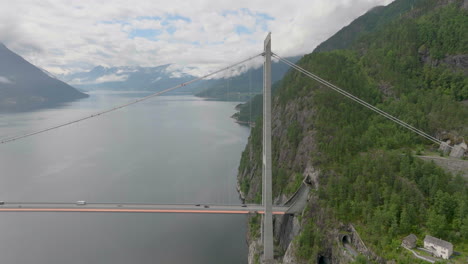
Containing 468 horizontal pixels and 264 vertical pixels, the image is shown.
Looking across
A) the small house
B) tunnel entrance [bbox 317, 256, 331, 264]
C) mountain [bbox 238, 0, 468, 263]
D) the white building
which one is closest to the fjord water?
mountain [bbox 238, 0, 468, 263]

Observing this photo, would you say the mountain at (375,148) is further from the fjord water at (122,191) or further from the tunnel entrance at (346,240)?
the fjord water at (122,191)

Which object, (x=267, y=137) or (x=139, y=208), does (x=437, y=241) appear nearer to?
(x=267, y=137)

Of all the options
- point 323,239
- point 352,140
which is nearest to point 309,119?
point 352,140

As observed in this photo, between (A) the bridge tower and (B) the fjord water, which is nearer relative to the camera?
(A) the bridge tower

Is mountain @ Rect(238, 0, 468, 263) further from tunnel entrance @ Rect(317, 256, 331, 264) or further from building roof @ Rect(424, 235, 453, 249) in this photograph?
building roof @ Rect(424, 235, 453, 249)

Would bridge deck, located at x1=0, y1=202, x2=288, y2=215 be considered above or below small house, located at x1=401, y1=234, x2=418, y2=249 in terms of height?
below

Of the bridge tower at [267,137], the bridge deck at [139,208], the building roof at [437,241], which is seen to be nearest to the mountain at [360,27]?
the bridge tower at [267,137]
